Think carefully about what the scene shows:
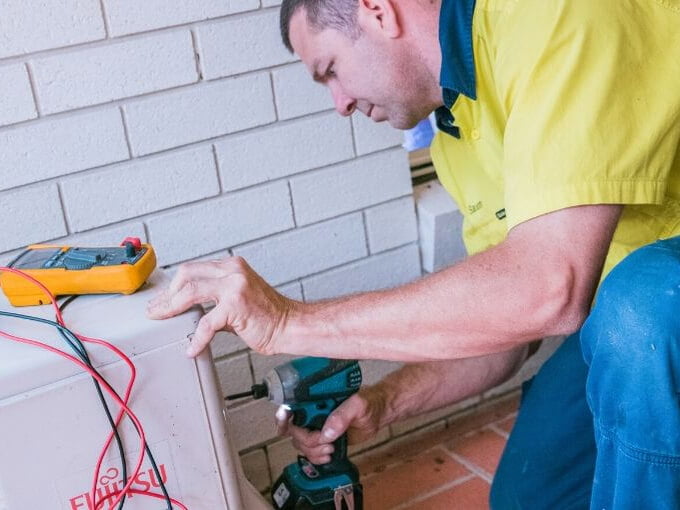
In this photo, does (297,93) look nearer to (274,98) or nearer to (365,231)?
(274,98)

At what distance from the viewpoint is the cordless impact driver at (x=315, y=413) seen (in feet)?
5.20

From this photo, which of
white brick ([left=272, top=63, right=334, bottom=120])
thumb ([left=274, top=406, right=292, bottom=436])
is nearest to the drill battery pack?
thumb ([left=274, top=406, right=292, bottom=436])

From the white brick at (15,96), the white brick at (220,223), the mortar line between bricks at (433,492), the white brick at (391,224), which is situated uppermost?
the white brick at (15,96)

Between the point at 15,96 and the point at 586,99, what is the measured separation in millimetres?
1136

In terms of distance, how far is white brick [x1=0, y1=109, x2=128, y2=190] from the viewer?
1.75m

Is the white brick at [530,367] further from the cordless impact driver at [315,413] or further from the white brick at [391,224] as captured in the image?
the cordless impact driver at [315,413]

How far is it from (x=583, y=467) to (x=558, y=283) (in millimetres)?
756

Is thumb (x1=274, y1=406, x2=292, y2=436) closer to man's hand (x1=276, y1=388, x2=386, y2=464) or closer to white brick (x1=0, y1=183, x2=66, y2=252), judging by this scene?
man's hand (x1=276, y1=388, x2=386, y2=464)

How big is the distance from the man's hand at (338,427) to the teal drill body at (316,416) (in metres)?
0.02

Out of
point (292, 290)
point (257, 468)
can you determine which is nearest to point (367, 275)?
→ point (292, 290)

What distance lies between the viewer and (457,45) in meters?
1.43

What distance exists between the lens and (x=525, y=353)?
6.61 ft

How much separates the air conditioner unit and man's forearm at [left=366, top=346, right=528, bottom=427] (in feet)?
1.88

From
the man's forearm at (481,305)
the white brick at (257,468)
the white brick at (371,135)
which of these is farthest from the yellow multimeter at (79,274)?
the white brick at (257,468)
